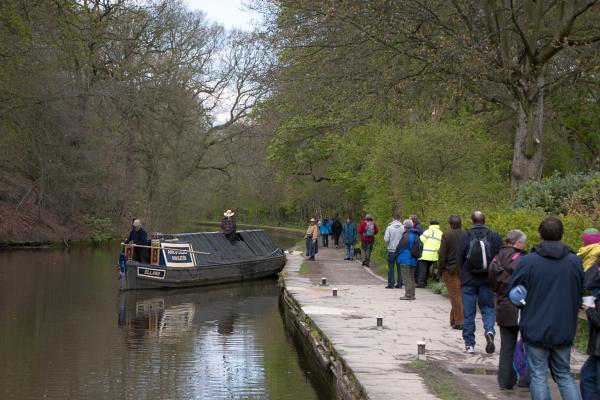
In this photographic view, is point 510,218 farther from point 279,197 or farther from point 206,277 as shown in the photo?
point 279,197

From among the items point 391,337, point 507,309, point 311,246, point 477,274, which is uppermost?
point 477,274

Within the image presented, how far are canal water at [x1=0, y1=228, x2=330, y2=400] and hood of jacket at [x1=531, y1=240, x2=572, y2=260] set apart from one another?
5.14 m

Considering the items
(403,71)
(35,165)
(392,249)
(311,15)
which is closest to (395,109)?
(403,71)

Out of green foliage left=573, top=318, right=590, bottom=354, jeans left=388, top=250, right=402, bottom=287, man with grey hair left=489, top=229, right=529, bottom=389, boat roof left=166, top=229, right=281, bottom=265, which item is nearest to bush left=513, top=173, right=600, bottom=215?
jeans left=388, top=250, right=402, bottom=287

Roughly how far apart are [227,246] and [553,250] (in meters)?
23.0

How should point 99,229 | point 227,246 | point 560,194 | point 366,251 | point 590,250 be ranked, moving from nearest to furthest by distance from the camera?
point 590,250 → point 560,194 → point 366,251 → point 227,246 → point 99,229

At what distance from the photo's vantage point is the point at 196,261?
27.9m

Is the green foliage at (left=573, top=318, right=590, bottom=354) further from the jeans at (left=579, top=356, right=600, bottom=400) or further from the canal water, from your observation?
the jeans at (left=579, top=356, right=600, bottom=400)

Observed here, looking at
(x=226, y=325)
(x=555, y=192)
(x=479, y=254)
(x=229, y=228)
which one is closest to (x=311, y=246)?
(x=229, y=228)

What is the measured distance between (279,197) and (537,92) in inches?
2222

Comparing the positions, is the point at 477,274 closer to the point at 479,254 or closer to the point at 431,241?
the point at 479,254

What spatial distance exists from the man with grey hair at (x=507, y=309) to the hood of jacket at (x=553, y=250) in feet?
4.90

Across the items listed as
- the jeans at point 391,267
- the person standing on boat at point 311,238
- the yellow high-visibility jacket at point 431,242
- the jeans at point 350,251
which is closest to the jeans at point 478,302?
the yellow high-visibility jacket at point 431,242

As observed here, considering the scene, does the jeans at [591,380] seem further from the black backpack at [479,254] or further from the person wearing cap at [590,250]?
the black backpack at [479,254]
